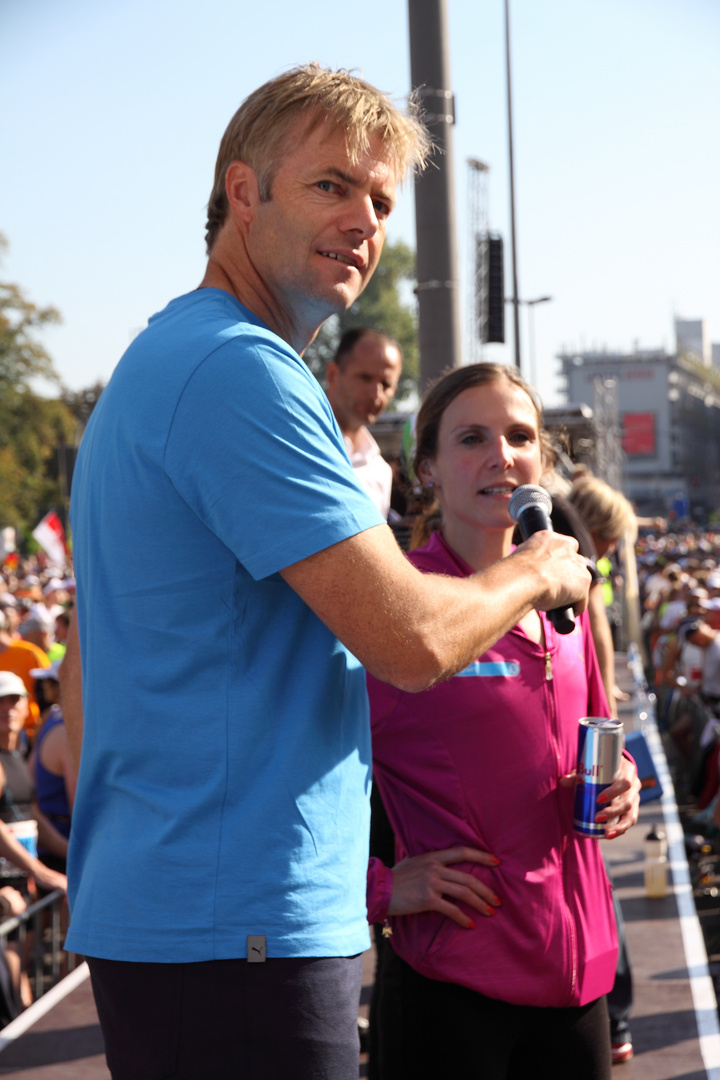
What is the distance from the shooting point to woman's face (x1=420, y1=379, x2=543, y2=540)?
229cm

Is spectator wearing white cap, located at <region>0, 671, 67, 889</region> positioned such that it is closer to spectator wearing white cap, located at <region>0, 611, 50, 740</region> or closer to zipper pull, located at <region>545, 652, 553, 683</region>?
spectator wearing white cap, located at <region>0, 611, 50, 740</region>

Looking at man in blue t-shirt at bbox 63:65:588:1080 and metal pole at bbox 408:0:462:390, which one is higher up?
metal pole at bbox 408:0:462:390

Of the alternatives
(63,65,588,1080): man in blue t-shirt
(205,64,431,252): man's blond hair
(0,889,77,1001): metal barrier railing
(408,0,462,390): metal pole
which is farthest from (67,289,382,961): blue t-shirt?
(0,889,77,1001): metal barrier railing

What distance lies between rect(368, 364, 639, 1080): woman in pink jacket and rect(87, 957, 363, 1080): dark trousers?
68 centimetres

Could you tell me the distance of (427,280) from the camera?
5426mm

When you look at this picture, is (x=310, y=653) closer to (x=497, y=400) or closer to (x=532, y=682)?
(x=532, y=682)

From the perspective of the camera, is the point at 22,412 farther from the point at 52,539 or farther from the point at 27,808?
the point at 27,808

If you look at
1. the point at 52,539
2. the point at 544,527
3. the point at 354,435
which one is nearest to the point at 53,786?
the point at 354,435

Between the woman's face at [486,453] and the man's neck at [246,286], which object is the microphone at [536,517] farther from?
the man's neck at [246,286]

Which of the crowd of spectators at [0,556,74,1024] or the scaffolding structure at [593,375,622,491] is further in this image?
the scaffolding structure at [593,375,622,491]

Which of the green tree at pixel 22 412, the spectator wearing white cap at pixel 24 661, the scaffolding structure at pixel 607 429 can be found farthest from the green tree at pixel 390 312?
the spectator wearing white cap at pixel 24 661

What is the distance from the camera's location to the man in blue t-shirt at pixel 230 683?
135cm

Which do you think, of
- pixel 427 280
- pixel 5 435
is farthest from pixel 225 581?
pixel 5 435

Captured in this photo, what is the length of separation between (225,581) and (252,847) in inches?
12.3
